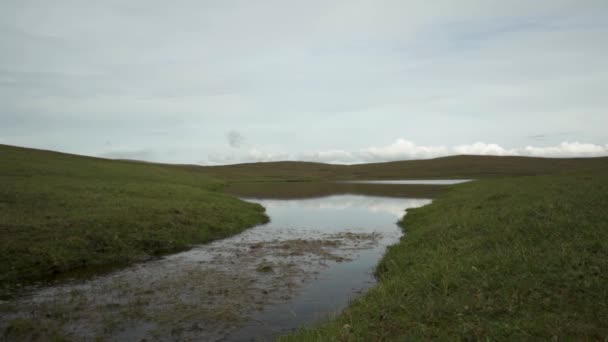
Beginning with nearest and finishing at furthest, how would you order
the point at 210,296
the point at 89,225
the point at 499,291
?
the point at 499,291
the point at 210,296
the point at 89,225

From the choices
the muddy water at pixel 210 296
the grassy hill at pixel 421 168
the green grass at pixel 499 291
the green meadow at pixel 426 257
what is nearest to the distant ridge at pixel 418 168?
the grassy hill at pixel 421 168

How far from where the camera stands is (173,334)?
1041 centimetres

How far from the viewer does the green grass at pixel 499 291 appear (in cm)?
810

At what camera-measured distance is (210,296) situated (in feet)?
44.3

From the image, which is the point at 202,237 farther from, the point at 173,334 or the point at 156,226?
the point at 173,334

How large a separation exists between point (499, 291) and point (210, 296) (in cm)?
914

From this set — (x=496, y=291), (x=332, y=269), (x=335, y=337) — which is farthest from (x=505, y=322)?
(x=332, y=269)

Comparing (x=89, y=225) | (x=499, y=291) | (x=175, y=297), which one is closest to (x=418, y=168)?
(x=89, y=225)

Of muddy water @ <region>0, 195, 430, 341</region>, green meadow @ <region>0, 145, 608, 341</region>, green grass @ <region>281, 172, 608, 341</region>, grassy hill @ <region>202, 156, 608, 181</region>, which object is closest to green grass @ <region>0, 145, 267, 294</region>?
green meadow @ <region>0, 145, 608, 341</region>

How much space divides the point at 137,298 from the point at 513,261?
40.1 ft

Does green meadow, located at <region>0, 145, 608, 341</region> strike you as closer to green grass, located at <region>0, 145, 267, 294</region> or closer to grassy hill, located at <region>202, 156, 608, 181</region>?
green grass, located at <region>0, 145, 267, 294</region>

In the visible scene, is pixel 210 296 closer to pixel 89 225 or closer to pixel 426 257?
pixel 426 257

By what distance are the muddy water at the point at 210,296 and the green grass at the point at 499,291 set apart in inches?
77.3

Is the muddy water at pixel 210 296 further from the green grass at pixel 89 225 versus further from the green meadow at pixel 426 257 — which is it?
the green grass at pixel 89 225
